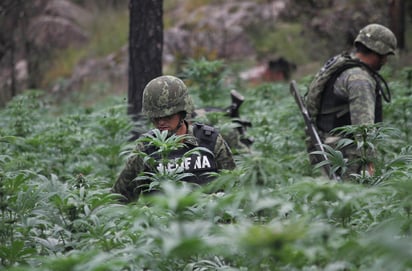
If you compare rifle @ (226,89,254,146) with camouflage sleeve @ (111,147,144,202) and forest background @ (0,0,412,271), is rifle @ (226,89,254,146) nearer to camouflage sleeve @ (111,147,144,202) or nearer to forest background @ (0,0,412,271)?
forest background @ (0,0,412,271)

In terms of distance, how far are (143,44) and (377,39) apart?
3322mm

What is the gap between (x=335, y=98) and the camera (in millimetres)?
6504

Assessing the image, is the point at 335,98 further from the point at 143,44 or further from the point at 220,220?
the point at 143,44

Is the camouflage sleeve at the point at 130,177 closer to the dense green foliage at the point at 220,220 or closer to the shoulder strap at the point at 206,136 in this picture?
the dense green foliage at the point at 220,220

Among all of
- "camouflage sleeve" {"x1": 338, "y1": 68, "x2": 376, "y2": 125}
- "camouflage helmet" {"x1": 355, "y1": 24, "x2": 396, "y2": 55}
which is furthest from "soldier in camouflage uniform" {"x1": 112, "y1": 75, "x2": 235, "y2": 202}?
"camouflage helmet" {"x1": 355, "y1": 24, "x2": 396, "y2": 55}

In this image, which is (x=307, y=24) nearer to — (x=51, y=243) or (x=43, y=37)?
(x=43, y=37)

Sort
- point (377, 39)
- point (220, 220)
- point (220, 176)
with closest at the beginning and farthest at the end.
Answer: point (220, 176) → point (220, 220) → point (377, 39)

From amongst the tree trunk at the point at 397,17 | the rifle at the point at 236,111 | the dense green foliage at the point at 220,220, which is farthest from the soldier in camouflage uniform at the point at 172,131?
the tree trunk at the point at 397,17

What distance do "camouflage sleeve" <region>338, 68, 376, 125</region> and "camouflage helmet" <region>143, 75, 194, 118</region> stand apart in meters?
1.66

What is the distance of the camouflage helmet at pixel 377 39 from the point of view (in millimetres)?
6398

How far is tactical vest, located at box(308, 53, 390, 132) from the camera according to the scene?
6.37 m

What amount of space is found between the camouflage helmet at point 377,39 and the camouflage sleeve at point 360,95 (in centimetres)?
32

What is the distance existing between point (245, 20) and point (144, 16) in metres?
11.7

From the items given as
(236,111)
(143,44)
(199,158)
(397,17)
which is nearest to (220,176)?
(199,158)
